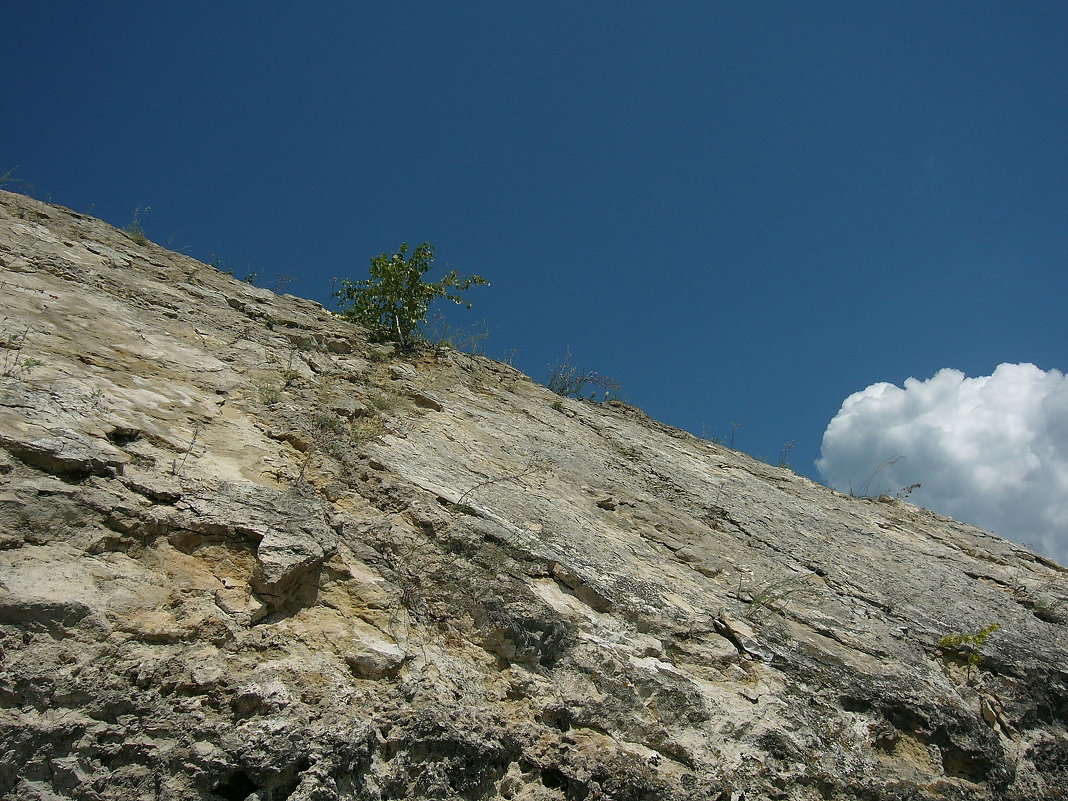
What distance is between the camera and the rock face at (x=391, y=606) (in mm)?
2609

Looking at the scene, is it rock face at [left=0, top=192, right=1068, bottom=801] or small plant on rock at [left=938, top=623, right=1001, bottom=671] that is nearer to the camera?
rock face at [left=0, top=192, right=1068, bottom=801]

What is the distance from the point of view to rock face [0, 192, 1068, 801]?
2.61 m

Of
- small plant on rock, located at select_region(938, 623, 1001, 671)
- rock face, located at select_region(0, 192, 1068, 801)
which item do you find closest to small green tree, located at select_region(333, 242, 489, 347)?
rock face, located at select_region(0, 192, 1068, 801)

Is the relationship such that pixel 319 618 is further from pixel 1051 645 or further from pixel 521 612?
pixel 1051 645

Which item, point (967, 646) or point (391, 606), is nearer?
point (391, 606)

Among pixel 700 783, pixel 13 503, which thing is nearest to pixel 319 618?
pixel 13 503

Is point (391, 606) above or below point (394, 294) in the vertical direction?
below

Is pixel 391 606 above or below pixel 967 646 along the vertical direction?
below

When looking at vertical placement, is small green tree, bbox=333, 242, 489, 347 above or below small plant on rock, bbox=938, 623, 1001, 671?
above

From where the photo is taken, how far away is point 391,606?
358cm

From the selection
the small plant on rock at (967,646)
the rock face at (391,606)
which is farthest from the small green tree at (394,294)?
the small plant on rock at (967,646)

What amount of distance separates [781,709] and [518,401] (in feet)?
14.4

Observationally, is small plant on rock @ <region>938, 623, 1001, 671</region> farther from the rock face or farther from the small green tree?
the small green tree

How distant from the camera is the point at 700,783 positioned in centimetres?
336
